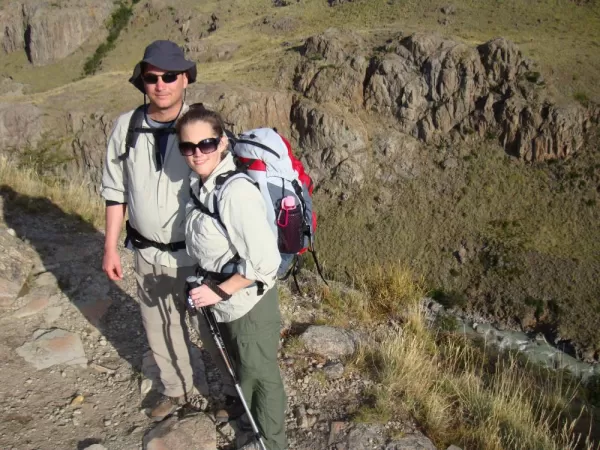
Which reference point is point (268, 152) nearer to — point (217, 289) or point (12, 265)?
point (217, 289)

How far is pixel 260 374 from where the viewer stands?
119 inches

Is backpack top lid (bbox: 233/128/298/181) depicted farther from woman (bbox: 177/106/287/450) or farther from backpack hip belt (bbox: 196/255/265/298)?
backpack hip belt (bbox: 196/255/265/298)

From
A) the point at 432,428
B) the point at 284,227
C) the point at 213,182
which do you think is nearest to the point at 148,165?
the point at 213,182

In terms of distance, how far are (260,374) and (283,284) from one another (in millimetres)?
3744

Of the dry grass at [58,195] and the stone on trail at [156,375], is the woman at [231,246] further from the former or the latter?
the dry grass at [58,195]

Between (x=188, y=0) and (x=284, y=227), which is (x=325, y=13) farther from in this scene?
(x=284, y=227)

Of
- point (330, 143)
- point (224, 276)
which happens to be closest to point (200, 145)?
point (224, 276)

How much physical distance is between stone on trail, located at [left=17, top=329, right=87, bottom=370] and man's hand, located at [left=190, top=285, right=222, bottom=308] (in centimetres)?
218

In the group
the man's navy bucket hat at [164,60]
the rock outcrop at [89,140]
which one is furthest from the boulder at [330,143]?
the man's navy bucket hat at [164,60]

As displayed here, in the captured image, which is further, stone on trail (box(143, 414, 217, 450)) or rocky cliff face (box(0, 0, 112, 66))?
rocky cliff face (box(0, 0, 112, 66))

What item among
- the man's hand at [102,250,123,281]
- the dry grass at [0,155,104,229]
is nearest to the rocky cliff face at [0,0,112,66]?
the dry grass at [0,155,104,229]

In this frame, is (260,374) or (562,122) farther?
(562,122)

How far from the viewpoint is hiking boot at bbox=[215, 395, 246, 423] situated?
367 cm

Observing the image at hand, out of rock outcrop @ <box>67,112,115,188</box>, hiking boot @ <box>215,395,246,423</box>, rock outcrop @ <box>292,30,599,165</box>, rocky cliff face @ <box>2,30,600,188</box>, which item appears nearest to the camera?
hiking boot @ <box>215,395,246,423</box>
